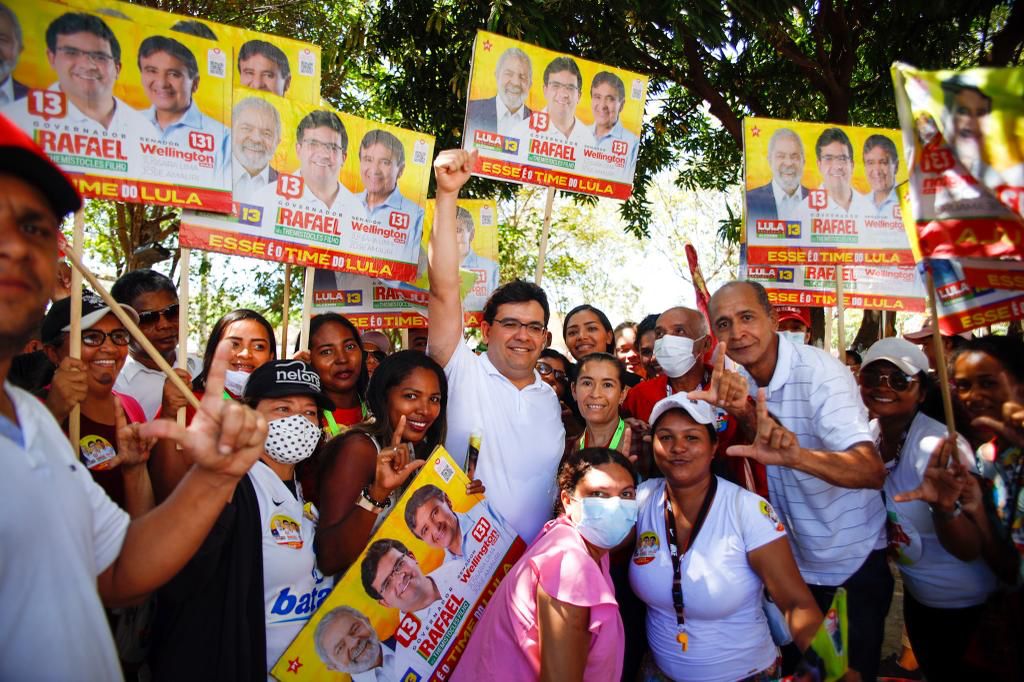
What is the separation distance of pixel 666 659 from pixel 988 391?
69.8 inches

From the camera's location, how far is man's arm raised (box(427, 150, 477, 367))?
11.4ft

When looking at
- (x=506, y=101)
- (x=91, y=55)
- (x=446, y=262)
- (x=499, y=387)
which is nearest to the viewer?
(x=91, y=55)

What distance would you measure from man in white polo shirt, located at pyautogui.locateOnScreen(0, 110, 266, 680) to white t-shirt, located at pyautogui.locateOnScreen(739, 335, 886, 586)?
7.74ft

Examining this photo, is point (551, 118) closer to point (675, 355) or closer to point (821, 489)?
Result: point (675, 355)

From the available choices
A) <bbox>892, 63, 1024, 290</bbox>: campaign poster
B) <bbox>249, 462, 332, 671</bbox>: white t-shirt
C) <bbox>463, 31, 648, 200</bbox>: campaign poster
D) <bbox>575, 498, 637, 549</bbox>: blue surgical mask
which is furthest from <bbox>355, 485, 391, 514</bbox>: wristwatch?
<bbox>463, 31, 648, 200</bbox>: campaign poster

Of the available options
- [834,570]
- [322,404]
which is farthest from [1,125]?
[834,570]

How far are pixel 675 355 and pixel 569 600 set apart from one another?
1.94m

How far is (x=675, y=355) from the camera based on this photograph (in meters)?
4.16

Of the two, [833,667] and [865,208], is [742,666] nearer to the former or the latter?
[833,667]

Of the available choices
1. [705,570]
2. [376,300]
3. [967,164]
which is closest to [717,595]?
[705,570]

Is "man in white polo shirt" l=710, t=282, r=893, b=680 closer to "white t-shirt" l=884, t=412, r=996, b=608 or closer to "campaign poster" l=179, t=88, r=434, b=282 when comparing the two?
"white t-shirt" l=884, t=412, r=996, b=608

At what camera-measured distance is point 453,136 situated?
888 cm

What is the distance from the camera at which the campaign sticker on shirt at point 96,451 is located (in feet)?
9.52

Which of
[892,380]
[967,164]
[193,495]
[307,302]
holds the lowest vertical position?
[193,495]
